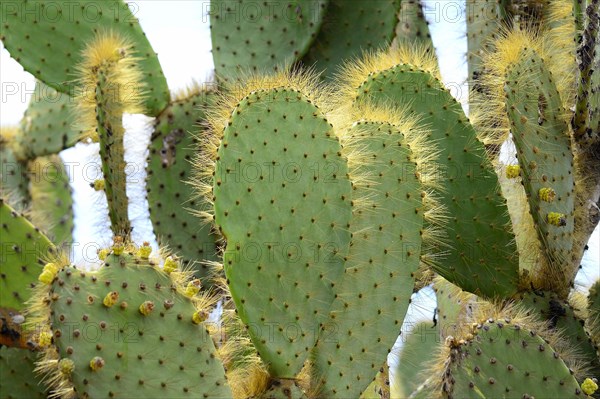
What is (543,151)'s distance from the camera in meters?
4.04

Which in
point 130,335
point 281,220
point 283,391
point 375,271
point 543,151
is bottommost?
point 283,391

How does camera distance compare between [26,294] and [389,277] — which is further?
[26,294]

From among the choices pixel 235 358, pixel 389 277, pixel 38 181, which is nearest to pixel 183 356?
pixel 235 358

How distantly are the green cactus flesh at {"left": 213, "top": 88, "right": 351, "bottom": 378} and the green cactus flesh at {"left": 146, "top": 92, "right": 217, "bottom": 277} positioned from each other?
1071 mm

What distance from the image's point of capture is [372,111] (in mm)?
3951

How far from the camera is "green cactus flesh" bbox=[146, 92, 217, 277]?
183 inches

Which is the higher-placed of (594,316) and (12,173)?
(12,173)

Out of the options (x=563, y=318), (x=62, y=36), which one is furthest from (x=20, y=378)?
(x=563, y=318)

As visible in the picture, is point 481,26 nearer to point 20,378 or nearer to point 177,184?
point 177,184

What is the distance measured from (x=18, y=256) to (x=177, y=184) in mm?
640

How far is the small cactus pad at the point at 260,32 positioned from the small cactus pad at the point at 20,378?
144 cm

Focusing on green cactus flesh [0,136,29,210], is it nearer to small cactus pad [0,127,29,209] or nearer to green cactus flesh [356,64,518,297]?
small cactus pad [0,127,29,209]

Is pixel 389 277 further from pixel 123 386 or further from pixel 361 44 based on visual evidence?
pixel 361 44

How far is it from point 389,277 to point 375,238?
4.7 inches
